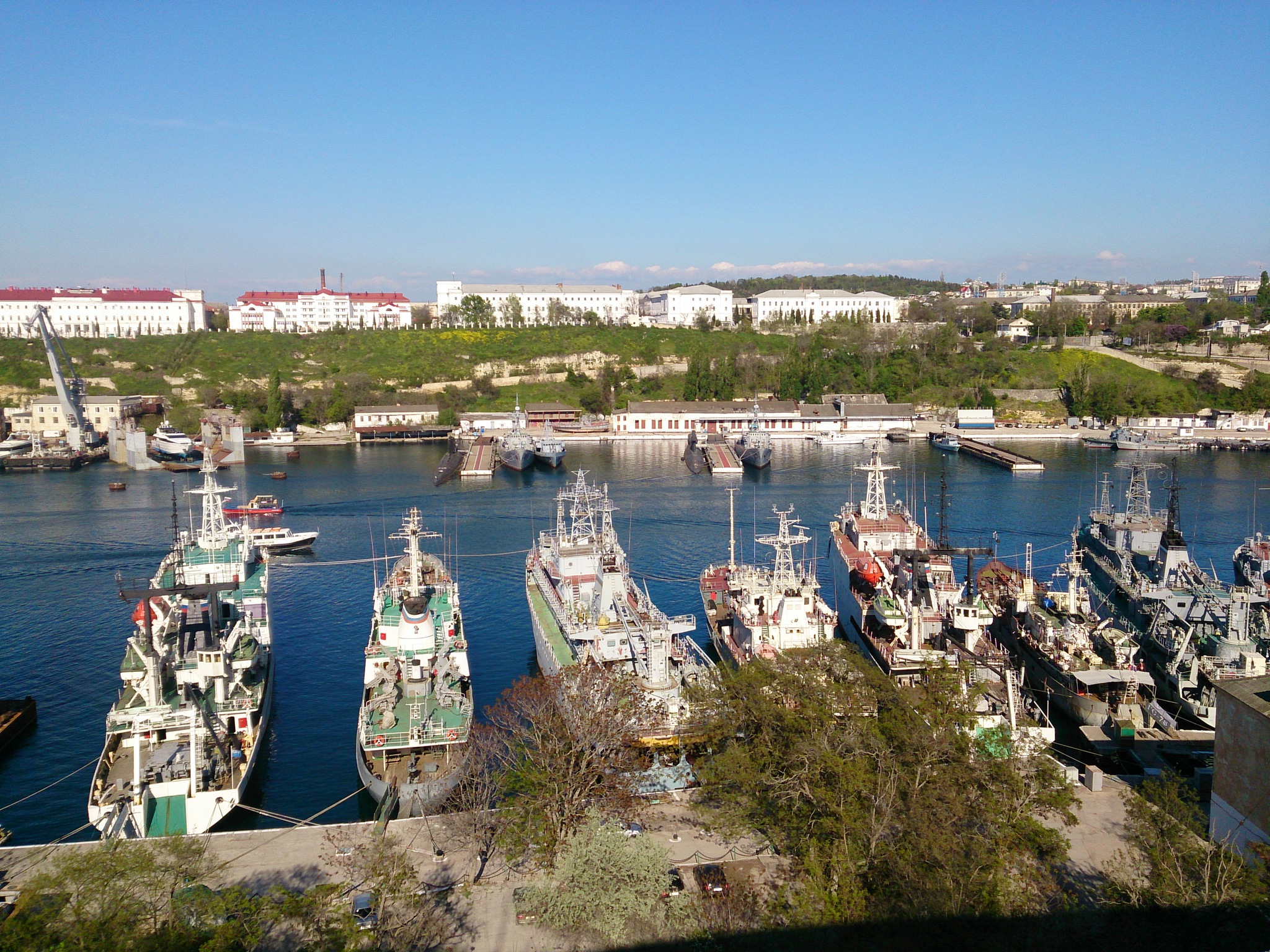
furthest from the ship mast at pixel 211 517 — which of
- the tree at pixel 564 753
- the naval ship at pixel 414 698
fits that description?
the tree at pixel 564 753

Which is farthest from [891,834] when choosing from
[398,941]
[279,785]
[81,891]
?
[279,785]

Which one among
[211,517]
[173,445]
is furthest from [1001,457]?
[173,445]

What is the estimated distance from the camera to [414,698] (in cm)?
1980

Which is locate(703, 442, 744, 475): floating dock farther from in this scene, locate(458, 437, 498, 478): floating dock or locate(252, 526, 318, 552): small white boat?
locate(252, 526, 318, 552): small white boat

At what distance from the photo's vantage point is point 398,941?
11.7 meters

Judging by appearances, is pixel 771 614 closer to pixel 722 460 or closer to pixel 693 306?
pixel 722 460

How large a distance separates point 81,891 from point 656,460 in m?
55.9

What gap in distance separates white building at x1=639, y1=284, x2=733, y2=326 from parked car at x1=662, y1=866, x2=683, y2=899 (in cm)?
11237

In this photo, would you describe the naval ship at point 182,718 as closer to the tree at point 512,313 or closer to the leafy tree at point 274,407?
the leafy tree at point 274,407

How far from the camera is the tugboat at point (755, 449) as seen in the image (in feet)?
204

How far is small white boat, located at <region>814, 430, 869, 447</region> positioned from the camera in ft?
244

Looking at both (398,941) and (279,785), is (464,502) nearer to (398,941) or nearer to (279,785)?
(279,785)

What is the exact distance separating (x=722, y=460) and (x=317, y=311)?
3100 inches

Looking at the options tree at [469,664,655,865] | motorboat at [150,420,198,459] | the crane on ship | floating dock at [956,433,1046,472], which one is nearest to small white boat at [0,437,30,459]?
Result: the crane on ship
